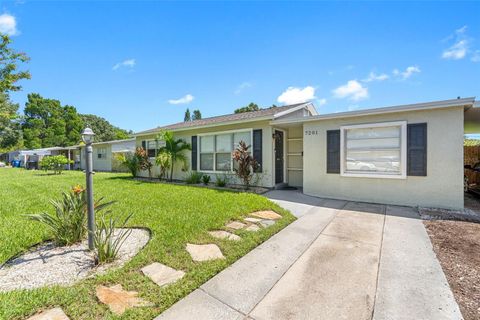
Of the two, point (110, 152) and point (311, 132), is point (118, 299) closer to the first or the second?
point (311, 132)

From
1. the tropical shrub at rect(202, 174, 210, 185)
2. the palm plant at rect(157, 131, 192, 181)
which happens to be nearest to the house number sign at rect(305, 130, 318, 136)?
the tropical shrub at rect(202, 174, 210, 185)

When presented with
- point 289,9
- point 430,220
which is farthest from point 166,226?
point 289,9

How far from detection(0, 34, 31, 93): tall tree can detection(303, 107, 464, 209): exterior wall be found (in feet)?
60.7

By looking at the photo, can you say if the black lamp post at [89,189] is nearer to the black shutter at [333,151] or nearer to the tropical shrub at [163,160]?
the black shutter at [333,151]

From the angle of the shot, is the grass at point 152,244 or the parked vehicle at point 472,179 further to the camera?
the parked vehicle at point 472,179

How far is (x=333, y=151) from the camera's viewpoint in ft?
23.1

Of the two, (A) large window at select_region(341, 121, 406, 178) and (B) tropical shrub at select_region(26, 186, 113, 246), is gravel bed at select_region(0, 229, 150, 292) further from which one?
(A) large window at select_region(341, 121, 406, 178)

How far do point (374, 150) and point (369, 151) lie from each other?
14 cm

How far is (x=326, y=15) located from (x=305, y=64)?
9.18 ft

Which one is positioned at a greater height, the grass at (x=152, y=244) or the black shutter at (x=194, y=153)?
the black shutter at (x=194, y=153)

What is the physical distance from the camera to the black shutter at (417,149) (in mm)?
5785

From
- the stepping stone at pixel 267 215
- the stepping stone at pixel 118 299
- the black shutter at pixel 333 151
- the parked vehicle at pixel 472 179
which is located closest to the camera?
the stepping stone at pixel 118 299

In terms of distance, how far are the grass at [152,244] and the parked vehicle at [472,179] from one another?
7783 mm

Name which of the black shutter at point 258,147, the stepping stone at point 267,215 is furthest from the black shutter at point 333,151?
the stepping stone at point 267,215
